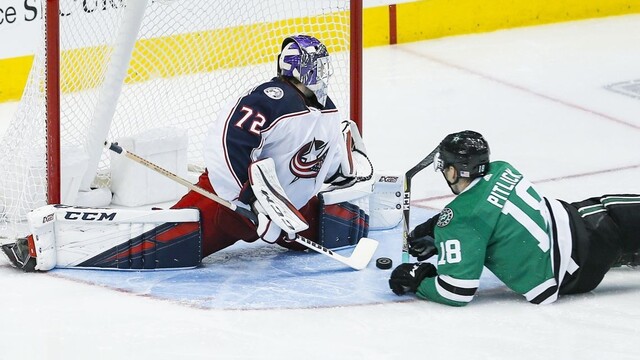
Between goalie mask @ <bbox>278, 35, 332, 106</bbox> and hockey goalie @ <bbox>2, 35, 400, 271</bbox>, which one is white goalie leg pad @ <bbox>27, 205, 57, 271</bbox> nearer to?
hockey goalie @ <bbox>2, 35, 400, 271</bbox>

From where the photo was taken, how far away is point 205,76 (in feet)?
18.5

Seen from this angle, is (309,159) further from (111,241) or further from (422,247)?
(111,241)

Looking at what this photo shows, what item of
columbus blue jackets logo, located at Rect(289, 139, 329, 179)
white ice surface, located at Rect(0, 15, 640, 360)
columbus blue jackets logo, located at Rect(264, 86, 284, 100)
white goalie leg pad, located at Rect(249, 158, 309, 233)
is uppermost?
columbus blue jackets logo, located at Rect(264, 86, 284, 100)

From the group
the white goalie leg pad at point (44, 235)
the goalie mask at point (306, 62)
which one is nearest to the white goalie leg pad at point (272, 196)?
the goalie mask at point (306, 62)

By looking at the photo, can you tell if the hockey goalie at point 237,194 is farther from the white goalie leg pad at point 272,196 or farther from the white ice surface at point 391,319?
the white ice surface at point 391,319

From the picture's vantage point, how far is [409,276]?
421 cm

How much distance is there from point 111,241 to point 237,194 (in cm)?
42

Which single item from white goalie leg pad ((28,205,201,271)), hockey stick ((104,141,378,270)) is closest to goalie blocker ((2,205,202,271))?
white goalie leg pad ((28,205,201,271))

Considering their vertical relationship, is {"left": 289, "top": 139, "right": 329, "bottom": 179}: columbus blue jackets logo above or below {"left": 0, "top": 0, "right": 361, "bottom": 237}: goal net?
below

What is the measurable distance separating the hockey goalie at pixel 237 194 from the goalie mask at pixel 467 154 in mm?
508

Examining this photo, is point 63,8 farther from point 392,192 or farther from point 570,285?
point 570,285

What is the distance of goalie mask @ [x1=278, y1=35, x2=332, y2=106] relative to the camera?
436 cm

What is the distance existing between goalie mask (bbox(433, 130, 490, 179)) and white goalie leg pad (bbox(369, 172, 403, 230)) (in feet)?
2.98

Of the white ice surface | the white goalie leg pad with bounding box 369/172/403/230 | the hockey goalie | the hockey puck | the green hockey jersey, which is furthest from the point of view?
the white goalie leg pad with bounding box 369/172/403/230
